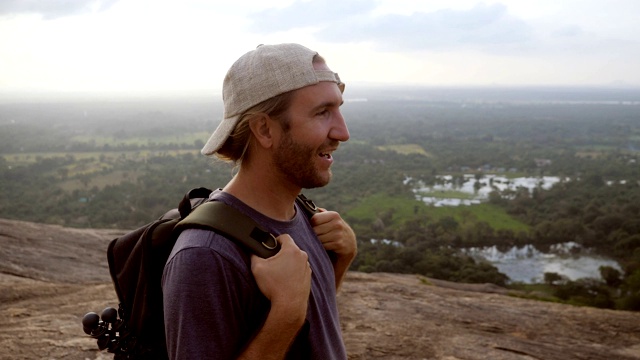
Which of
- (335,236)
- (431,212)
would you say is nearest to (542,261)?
(431,212)

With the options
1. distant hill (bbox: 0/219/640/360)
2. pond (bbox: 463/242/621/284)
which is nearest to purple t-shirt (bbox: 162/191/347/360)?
distant hill (bbox: 0/219/640/360)

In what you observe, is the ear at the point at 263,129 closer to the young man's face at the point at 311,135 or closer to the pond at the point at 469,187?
the young man's face at the point at 311,135

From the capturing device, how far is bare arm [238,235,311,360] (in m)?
1.58

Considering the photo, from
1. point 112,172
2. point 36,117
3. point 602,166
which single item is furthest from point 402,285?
point 36,117

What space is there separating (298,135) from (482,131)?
120 meters

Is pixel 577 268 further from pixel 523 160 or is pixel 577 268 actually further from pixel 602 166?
pixel 523 160

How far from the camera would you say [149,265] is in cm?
174

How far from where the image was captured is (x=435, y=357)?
4703mm

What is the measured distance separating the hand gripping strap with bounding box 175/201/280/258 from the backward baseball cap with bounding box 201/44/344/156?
15.1 inches

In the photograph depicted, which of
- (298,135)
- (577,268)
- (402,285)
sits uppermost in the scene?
(298,135)

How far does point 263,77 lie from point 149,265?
2.66ft

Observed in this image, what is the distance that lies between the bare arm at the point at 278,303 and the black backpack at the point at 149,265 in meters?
0.06

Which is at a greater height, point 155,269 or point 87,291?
point 155,269

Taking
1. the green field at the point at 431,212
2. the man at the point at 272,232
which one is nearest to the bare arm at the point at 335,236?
the man at the point at 272,232
